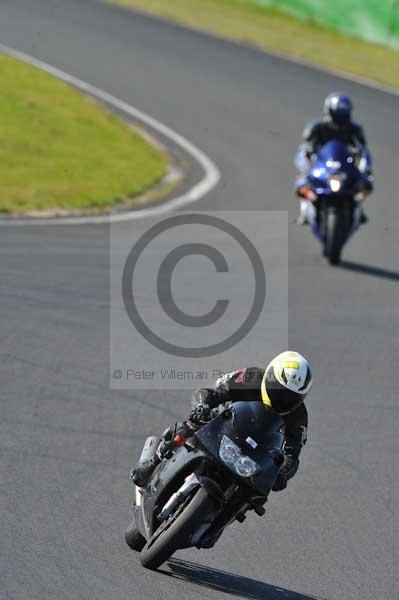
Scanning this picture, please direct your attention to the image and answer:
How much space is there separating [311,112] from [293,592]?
17085 millimetres

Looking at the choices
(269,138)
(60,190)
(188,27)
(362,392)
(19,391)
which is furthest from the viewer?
(188,27)

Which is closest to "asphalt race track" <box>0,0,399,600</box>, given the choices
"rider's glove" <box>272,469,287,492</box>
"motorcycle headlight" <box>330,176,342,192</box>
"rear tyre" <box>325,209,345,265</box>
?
"rear tyre" <box>325,209,345,265</box>

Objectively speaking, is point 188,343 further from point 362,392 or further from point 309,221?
point 309,221

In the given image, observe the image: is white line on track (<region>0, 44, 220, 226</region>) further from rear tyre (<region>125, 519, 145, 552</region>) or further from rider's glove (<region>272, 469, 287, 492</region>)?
rider's glove (<region>272, 469, 287, 492</region>)

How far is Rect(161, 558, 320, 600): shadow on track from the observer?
666 cm

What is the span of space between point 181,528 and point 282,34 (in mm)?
23163

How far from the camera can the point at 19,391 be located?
30.3 feet

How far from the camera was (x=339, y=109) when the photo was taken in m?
15.3

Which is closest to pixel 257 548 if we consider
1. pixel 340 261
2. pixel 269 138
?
pixel 340 261

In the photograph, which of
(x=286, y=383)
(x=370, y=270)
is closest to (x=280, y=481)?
(x=286, y=383)

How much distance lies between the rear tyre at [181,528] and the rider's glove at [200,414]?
0.60 m

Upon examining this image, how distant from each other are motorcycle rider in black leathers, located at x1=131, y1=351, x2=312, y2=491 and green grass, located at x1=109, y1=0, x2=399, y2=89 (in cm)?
1938

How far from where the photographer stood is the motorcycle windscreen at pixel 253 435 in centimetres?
649

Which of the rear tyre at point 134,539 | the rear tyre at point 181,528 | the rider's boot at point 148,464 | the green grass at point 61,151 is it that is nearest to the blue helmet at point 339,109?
the green grass at point 61,151
